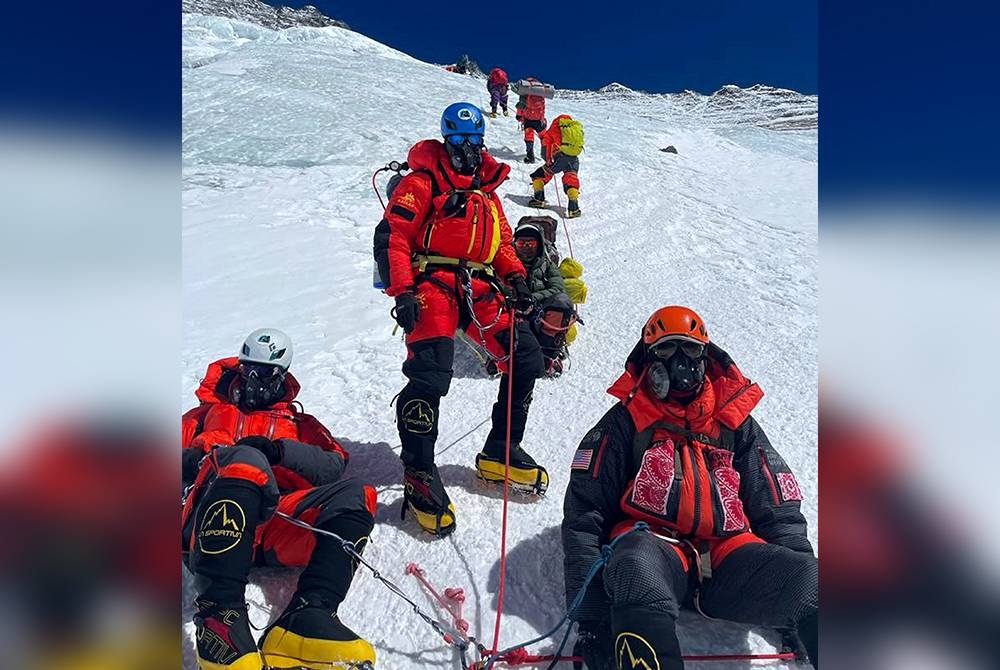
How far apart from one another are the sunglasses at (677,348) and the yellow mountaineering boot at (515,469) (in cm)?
97

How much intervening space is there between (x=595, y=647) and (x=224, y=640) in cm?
122

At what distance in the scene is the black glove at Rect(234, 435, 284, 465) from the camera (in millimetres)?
2531

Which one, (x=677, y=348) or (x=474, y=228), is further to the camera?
(x=474, y=228)

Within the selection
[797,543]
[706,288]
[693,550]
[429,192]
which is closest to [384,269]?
[429,192]

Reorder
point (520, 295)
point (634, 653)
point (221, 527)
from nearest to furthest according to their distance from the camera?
point (634, 653)
point (221, 527)
point (520, 295)

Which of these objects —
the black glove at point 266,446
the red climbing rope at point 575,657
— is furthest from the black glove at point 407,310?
the red climbing rope at point 575,657

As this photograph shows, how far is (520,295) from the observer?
3469 mm

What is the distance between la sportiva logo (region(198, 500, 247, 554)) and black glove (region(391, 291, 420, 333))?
3.56 ft

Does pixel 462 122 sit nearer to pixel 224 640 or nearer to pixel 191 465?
pixel 191 465

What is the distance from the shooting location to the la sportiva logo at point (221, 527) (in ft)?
6.91

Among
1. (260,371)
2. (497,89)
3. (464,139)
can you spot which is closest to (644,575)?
(260,371)

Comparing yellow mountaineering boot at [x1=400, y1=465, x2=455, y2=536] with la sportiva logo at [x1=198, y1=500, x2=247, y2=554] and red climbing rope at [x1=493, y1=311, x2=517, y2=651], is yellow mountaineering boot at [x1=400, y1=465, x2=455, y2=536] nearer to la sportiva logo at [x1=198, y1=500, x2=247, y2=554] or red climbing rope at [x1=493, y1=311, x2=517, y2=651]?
red climbing rope at [x1=493, y1=311, x2=517, y2=651]

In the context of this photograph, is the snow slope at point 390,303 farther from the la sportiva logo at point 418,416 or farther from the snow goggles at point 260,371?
the la sportiva logo at point 418,416

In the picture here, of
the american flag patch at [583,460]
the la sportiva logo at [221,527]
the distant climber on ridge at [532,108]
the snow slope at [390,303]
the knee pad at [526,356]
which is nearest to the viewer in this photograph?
the la sportiva logo at [221,527]
